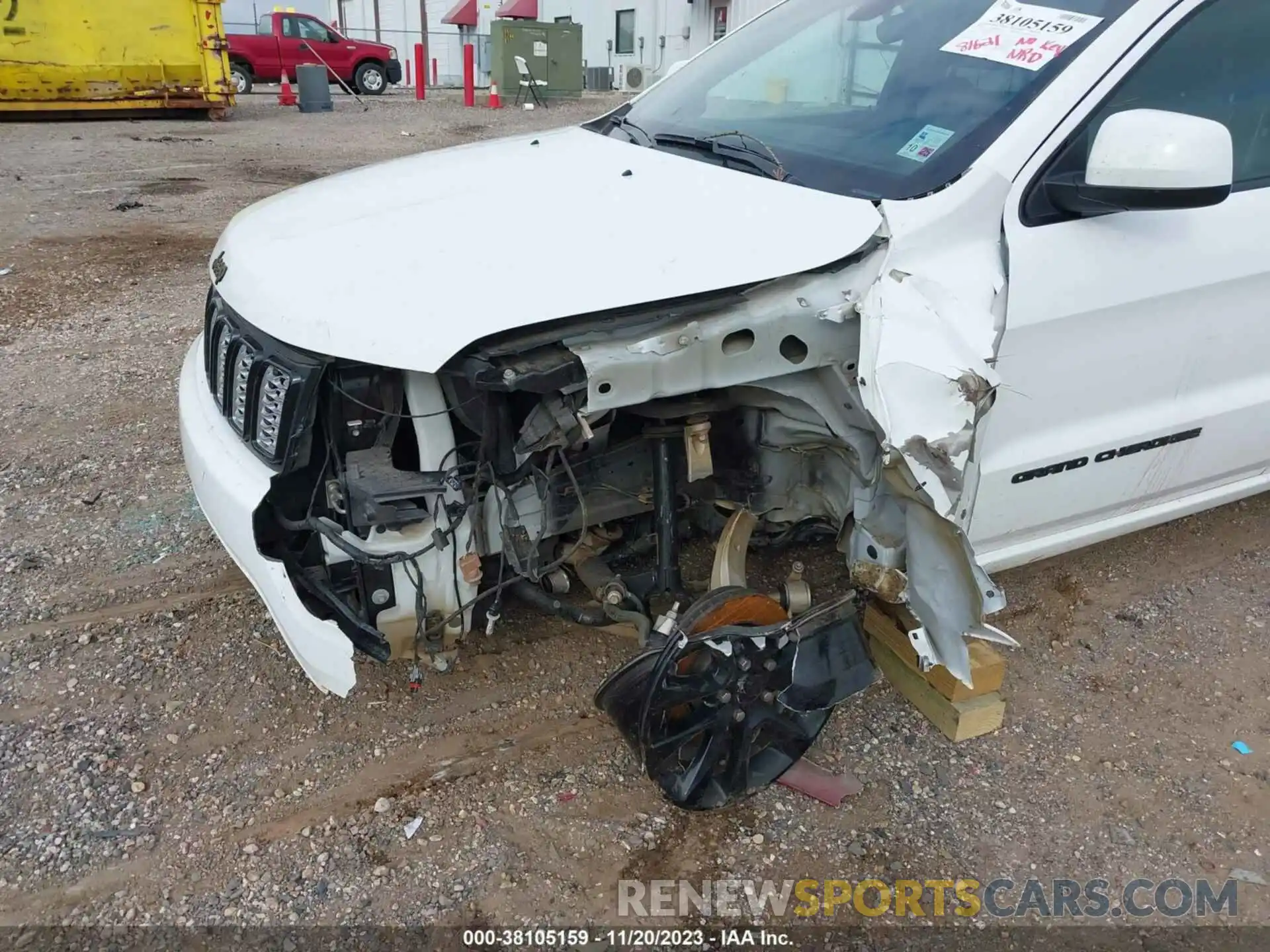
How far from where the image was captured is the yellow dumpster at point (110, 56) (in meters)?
13.3

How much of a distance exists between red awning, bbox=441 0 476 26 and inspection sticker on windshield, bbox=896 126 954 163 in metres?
34.2

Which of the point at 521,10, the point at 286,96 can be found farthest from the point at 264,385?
the point at 521,10

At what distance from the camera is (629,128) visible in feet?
10.5

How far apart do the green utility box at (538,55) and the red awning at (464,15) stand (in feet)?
46.8

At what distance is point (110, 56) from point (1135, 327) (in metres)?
15.6

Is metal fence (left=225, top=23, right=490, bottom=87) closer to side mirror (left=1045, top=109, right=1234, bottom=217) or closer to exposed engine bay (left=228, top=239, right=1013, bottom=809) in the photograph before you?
exposed engine bay (left=228, top=239, right=1013, bottom=809)

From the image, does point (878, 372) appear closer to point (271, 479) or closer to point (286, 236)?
point (271, 479)

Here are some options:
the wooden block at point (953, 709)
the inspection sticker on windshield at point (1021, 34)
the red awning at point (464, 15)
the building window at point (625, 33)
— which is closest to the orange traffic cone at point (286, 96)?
the building window at point (625, 33)

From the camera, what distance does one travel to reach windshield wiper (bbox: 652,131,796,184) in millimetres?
2510

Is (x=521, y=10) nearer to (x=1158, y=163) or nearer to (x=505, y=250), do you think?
(x=505, y=250)

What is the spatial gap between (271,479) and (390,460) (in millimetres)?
275

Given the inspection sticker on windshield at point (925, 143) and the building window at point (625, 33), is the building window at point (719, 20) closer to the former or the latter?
the building window at point (625, 33)

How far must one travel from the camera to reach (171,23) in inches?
554
